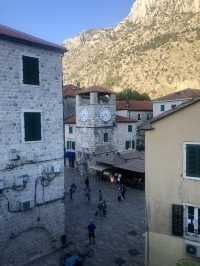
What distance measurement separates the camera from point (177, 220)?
14.0 meters

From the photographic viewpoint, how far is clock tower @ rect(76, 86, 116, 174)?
41.3 metres

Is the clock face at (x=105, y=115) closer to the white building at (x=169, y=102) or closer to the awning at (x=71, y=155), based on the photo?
the awning at (x=71, y=155)

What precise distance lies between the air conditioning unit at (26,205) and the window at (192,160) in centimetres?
903

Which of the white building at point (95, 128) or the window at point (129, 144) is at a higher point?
the white building at point (95, 128)

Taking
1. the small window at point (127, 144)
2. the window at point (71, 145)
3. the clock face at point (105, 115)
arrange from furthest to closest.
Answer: the small window at point (127, 144)
the window at point (71, 145)
the clock face at point (105, 115)

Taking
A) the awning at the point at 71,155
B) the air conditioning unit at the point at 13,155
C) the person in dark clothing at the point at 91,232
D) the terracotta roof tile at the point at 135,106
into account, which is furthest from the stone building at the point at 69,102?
the air conditioning unit at the point at 13,155

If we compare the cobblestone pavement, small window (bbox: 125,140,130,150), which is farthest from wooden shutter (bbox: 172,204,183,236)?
small window (bbox: 125,140,130,150)

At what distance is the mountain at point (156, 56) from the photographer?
94.4 meters

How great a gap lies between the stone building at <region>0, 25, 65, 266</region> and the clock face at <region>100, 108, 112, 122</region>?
22.0 m

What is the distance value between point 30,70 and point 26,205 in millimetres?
7401

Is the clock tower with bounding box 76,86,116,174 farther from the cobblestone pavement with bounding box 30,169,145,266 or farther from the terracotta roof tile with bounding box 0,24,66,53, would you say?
the terracotta roof tile with bounding box 0,24,66,53

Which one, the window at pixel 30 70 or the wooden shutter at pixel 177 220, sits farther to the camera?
the window at pixel 30 70

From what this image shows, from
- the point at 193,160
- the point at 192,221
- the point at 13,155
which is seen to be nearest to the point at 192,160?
the point at 193,160

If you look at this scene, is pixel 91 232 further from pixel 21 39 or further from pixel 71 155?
pixel 71 155
